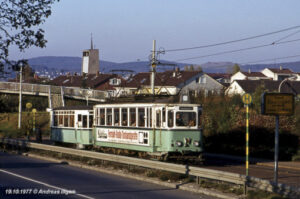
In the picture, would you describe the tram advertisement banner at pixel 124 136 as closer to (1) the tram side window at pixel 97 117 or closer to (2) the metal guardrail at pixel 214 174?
(1) the tram side window at pixel 97 117

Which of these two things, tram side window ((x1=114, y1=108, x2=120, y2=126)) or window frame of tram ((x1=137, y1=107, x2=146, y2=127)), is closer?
window frame of tram ((x1=137, y1=107, x2=146, y2=127))

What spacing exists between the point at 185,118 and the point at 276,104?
29.5 feet

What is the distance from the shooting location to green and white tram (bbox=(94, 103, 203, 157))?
22828 millimetres

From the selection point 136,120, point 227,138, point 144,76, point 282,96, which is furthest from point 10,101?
point 282,96

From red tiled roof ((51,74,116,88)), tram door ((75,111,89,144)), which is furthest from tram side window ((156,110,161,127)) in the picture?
red tiled roof ((51,74,116,88))

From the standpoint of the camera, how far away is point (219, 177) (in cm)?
1516

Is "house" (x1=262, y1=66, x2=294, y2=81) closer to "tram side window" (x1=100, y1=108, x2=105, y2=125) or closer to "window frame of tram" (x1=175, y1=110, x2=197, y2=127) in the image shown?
"tram side window" (x1=100, y1=108, x2=105, y2=125)

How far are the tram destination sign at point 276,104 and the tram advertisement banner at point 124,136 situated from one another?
10.2 metres

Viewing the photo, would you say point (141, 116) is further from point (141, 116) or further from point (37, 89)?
point (37, 89)

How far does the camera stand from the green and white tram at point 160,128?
74.9 ft

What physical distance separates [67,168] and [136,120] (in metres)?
4.22

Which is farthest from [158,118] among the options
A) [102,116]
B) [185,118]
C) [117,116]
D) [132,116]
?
[102,116]

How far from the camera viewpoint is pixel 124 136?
84.9 feet

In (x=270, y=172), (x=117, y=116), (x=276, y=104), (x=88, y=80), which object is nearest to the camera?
(x=276, y=104)
